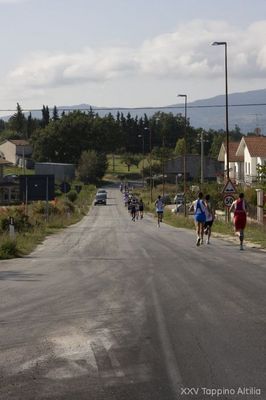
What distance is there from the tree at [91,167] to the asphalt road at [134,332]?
120 meters

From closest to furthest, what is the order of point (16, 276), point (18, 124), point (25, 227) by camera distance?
point (16, 276), point (25, 227), point (18, 124)

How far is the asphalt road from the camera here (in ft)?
21.8

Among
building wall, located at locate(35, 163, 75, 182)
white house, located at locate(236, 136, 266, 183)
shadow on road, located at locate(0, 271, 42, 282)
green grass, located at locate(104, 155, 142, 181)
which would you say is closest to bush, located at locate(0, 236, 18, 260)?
shadow on road, located at locate(0, 271, 42, 282)

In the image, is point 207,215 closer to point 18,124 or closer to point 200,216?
point 200,216

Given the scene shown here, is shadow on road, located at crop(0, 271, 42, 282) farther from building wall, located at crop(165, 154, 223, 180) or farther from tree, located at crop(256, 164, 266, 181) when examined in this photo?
building wall, located at crop(165, 154, 223, 180)

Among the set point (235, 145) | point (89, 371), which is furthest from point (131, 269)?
point (235, 145)

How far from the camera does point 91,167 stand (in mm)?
135625

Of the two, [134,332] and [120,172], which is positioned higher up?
[120,172]

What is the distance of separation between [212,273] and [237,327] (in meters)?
5.01

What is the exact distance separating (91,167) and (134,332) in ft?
418

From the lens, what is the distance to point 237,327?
8852 millimetres

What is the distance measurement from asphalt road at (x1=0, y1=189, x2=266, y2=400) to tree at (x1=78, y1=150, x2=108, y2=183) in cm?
11994

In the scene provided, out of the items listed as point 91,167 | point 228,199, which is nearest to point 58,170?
point 91,167

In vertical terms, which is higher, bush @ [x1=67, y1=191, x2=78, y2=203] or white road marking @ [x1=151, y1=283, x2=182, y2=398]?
white road marking @ [x1=151, y1=283, x2=182, y2=398]
